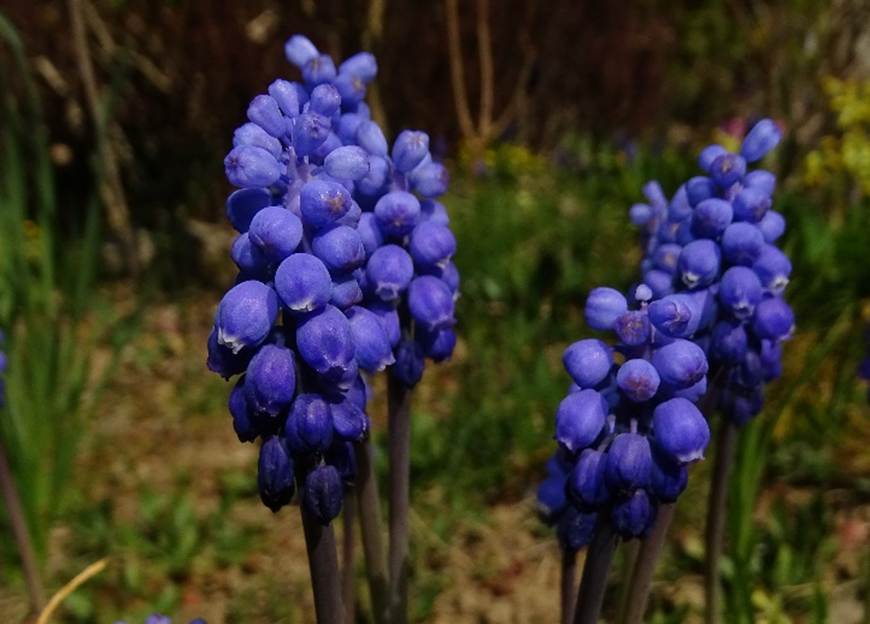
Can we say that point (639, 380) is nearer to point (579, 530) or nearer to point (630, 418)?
point (630, 418)

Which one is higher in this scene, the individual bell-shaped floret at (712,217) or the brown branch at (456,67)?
the brown branch at (456,67)

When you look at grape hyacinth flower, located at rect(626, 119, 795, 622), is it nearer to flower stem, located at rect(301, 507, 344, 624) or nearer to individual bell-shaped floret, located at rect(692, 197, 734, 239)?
individual bell-shaped floret, located at rect(692, 197, 734, 239)

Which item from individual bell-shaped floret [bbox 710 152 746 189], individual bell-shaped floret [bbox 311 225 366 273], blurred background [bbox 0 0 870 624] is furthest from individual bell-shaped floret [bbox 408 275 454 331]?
blurred background [bbox 0 0 870 624]

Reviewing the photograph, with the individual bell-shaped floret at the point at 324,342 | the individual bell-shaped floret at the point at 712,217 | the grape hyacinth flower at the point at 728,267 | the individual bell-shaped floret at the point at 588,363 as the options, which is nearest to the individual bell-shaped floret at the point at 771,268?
the grape hyacinth flower at the point at 728,267

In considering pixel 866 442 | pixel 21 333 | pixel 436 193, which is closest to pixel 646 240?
pixel 436 193

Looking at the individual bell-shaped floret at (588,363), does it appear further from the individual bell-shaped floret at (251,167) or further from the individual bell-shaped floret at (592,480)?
the individual bell-shaped floret at (251,167)
